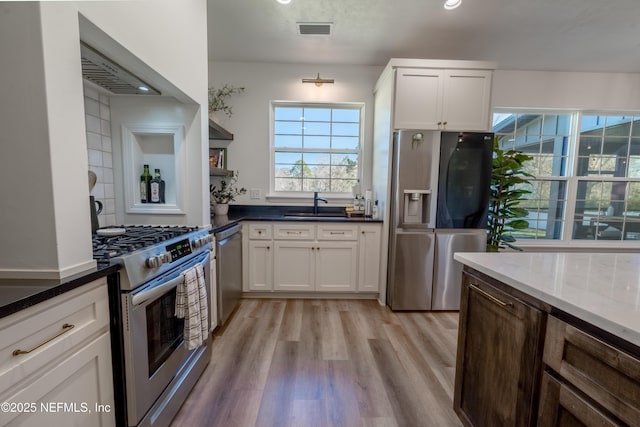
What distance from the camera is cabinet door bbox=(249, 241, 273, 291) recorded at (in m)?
2.75

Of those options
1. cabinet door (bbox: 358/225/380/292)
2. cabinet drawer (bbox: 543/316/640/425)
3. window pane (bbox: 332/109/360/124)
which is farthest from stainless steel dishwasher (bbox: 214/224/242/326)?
cabinet drawer (bbox: 543/316/640/425)

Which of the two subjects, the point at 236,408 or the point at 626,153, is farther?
the point at 626,153

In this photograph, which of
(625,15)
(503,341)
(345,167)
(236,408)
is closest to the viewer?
(503,341)

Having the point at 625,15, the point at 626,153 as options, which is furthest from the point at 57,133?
the point at 626,153

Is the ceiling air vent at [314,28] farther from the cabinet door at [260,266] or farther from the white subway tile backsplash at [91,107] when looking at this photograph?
the cabinet door at [260,266]

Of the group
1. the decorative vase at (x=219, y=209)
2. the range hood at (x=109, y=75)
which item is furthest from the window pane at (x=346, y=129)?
the range hood at (x=109, y=75)

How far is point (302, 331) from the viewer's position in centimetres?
220

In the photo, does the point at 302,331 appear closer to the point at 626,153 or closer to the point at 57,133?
the point at 57,133

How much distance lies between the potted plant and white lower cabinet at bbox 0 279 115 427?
6.58ft

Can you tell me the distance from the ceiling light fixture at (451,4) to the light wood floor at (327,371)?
8.64ft

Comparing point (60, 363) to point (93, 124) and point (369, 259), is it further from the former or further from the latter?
point (369, 259)

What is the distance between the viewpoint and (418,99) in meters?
2.51

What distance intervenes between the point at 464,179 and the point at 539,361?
193 centimetres

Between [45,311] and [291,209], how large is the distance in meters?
2.58
